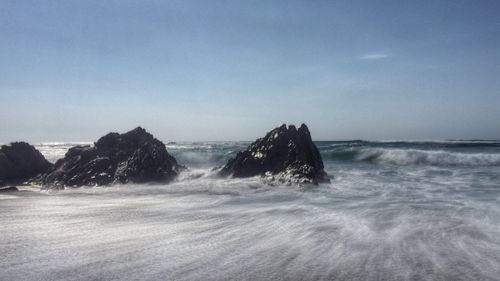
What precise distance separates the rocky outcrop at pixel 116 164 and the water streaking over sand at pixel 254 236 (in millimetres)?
3229

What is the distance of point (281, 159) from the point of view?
1301 centimetres

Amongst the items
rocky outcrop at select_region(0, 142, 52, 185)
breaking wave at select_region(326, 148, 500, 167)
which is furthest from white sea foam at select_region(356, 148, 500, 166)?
rocky outcrop at select_region(0, 142, 52, 185)

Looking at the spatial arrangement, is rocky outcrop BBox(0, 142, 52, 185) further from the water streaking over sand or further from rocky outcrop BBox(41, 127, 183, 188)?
the water streaking over sand

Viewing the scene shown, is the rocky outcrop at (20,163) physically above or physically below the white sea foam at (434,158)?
above

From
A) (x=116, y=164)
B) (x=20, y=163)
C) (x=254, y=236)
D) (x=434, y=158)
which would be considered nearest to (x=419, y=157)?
(x=434, y=158)

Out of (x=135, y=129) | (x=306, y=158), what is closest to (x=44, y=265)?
(x=306, y=158)

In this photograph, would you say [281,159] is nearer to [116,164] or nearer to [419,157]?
[116,164]

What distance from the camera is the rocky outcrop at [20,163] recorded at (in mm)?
13984

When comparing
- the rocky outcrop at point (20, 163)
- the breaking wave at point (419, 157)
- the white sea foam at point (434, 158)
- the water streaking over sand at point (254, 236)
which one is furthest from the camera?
the breaking wave at point (419, 157)

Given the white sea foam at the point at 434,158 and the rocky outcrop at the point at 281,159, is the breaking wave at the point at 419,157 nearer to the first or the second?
the white sea foam at the point at 434,158

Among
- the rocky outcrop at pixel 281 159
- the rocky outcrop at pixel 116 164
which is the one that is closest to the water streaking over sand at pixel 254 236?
the rocky outcrop at pixel 281 159

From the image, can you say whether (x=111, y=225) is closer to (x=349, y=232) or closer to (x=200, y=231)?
(x=200, y=231)

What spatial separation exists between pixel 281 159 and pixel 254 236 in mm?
7929

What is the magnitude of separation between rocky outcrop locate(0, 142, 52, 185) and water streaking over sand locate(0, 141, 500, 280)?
21.8 ft
